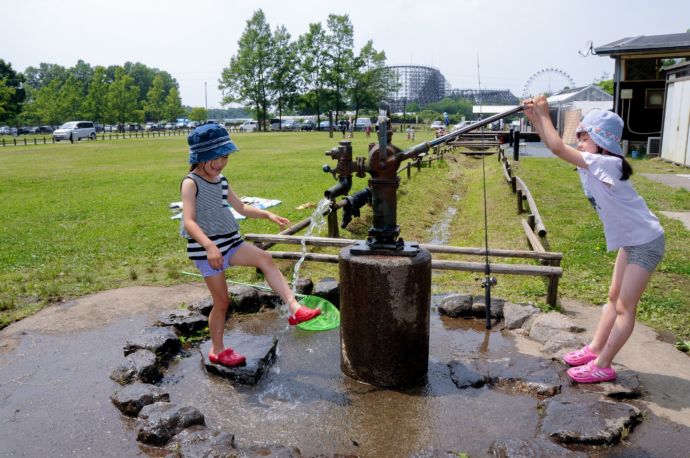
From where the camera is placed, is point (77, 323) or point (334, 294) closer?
point (77, 323)

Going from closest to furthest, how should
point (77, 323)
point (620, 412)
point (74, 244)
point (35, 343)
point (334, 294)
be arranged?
1. point (620, 412)
2. point (35, 343)
3. point (77, 323)
4. point (334, 294)
5. point (74, 244)

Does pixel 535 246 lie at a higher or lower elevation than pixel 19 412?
higher

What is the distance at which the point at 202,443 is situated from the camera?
294 centimetres

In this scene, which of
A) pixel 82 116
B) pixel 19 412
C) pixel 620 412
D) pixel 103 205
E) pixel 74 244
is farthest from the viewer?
pixel 82 116

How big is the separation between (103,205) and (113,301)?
292 inches

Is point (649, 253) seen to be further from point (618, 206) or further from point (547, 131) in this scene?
point (547, 131)

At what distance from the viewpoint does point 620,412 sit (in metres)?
3.25

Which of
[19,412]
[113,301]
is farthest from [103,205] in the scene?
[19,412]

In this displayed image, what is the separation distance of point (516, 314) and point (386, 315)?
186 cm

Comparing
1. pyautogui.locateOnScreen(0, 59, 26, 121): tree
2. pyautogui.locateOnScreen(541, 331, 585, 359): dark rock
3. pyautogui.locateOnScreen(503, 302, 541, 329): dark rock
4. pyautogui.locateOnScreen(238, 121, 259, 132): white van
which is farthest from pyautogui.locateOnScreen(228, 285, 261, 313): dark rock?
pyautogui.locateOnScreen(238, 121, 259, 132): white van

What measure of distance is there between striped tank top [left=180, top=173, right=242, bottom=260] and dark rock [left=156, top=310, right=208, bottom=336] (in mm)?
1253

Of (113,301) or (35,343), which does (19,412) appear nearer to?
(35,343)

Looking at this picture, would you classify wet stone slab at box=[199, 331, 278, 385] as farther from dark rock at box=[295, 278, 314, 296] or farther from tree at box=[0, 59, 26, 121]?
tree at box=[0, 59, 26, 121]

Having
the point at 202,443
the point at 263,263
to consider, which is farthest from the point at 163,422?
the point at 263,263
